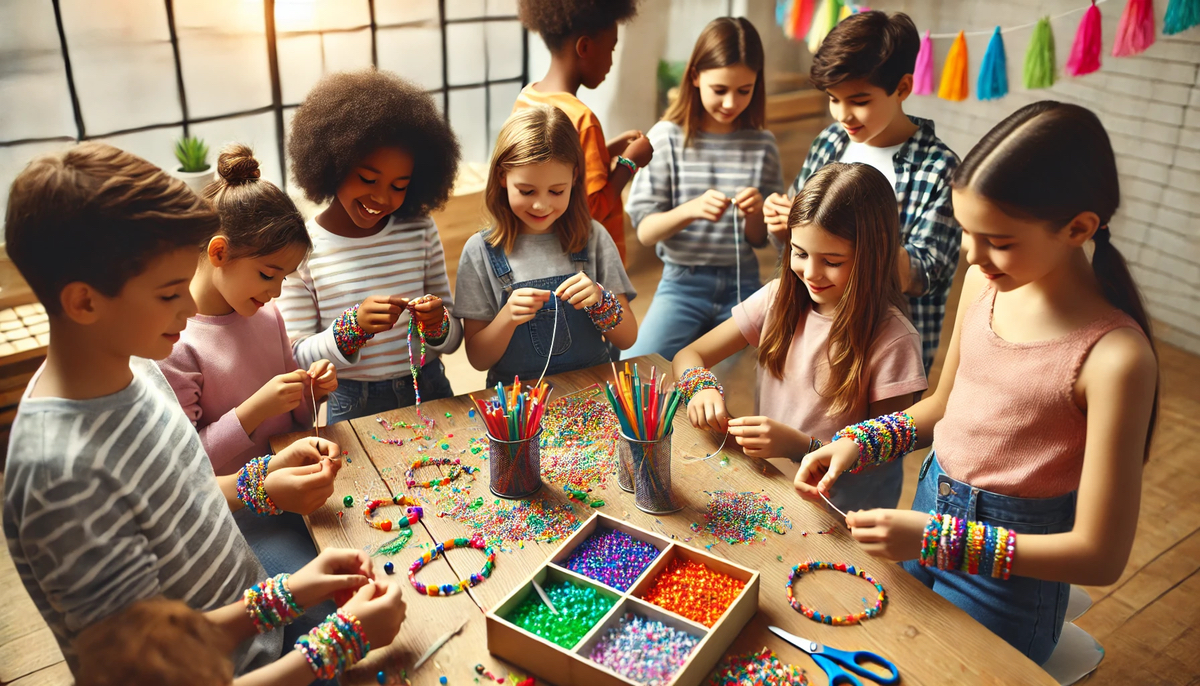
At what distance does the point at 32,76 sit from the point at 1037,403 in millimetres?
3172

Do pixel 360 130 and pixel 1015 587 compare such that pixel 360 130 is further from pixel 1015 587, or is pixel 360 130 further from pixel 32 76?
pixel 32 76

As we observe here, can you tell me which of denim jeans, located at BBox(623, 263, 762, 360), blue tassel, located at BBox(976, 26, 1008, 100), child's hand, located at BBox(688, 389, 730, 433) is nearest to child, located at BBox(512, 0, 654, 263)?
denim jeans, located at BBox(623, 263, 762, 360)

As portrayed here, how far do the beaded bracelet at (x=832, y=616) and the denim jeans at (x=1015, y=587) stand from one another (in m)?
0.22

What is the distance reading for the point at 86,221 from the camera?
1049 millimetres

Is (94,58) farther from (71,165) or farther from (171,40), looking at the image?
(71,165)

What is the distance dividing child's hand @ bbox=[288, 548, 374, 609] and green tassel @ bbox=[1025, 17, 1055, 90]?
3296 millimetres

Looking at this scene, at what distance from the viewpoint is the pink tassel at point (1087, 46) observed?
3.18m

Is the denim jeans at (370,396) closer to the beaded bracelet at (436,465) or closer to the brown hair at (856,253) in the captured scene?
the beaded bracelet at (436,465)

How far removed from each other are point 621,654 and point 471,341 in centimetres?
107

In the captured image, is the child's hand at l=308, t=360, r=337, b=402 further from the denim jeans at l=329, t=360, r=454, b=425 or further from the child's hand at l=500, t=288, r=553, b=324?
the child's hand at l=500, t=288, r=553, b=324

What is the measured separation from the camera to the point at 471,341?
2.05 meters

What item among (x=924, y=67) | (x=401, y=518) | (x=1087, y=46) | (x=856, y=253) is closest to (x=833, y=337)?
(x=856, y=253)

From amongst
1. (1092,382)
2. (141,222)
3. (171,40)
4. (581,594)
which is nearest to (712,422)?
(581,594)

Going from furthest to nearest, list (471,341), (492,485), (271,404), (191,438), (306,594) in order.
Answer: (471,341) < (271,404) < (492,485) < (191,438) < (306,594)
